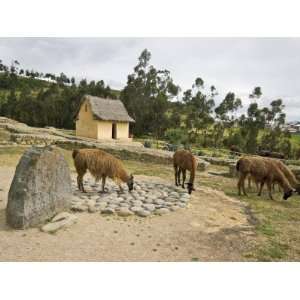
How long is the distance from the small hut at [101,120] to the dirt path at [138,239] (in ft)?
57.8

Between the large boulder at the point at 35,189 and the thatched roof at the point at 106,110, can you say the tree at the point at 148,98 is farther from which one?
the large boulder at the point at 35,189

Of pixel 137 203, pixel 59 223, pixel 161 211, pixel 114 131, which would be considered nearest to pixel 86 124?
pixel 114 131

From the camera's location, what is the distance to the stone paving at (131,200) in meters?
6.26

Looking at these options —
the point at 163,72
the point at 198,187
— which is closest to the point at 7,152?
the point at 198,187

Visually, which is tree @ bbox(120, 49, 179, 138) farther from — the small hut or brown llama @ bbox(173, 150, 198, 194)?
brown llama @ bbox(173, 150, 198, 194)

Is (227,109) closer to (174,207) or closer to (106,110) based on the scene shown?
(106,110)

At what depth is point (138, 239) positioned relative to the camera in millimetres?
5055

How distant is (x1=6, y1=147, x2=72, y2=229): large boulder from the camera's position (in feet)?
16.9

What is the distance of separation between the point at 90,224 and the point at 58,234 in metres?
0.68

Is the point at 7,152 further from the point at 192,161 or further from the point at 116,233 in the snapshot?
the point at 116,233

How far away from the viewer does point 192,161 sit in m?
8.53

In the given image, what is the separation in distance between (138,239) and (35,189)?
6.48 ft

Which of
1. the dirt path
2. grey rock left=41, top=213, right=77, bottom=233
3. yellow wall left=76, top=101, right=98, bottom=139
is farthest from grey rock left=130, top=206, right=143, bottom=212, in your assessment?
yellow wall left=76, top=101, right=98, bottom=139

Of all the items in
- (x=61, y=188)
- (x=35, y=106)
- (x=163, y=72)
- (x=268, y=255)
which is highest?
(x=163, y=72)
